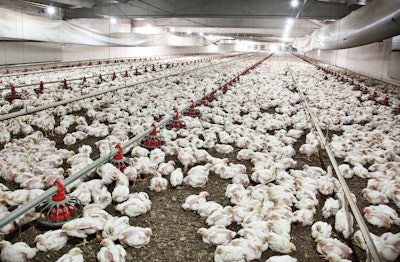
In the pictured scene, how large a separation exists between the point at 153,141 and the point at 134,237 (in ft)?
6.57

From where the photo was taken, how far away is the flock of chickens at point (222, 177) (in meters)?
2.07

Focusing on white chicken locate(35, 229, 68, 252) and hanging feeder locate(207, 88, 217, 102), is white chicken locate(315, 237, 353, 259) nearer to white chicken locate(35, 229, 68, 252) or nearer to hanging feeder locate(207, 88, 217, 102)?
white chicken locate(35, 229, 68, 252)

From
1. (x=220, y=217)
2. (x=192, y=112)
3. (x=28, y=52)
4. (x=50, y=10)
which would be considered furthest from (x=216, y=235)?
(x=50, y=10)

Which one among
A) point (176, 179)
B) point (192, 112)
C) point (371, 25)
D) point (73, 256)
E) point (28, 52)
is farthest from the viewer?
point (28, 52)

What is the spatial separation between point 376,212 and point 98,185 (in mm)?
2327

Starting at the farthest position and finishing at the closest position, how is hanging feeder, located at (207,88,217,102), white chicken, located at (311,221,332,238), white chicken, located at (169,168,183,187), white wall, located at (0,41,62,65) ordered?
white wall, located at (0,41,62,65) → hanging feeder, located at (207,88,217,102) → white chicken, located at (169,168,183,187) → white chicken, located at (311,221,332,238)

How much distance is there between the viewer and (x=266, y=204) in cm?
247

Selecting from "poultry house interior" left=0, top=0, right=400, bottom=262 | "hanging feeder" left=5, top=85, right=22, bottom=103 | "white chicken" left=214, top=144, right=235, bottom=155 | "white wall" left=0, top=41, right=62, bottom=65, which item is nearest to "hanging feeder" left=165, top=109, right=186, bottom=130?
"poultry house interior" left=0, top=0, right=400, bottom=262

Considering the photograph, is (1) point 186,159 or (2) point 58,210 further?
(1) point 186,159

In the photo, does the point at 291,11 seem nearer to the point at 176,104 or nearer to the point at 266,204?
the point at 176,104

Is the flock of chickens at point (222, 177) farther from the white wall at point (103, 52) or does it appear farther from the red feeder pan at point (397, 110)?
the white wall at point (103, 52)

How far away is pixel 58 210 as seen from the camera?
225 cm

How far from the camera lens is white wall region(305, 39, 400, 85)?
1056 cm

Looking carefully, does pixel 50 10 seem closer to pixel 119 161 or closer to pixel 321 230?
pixel 119 161
